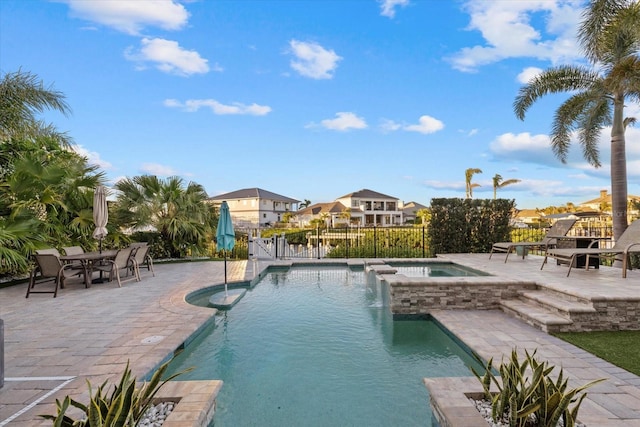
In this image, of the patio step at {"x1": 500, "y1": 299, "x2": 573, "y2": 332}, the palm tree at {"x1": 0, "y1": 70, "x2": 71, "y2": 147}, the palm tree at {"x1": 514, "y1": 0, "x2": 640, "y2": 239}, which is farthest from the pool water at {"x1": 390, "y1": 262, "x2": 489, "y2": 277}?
the palm tree at {"x1": 0, "y1": 70, "x2": 71, "y2": 147}

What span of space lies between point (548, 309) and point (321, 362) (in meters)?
3.79

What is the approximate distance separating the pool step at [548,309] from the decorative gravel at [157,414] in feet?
15.9

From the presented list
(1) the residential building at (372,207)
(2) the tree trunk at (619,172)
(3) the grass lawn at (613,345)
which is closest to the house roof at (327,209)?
(1) the residential building at (372,207)

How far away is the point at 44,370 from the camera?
340 centimetres

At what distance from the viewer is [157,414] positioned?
2.44m

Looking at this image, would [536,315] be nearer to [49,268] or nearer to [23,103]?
[49,268]

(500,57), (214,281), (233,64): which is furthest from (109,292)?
(500,57)

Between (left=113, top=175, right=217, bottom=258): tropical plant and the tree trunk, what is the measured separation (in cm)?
1321

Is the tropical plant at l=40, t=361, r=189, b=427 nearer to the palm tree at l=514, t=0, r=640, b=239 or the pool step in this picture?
the pool step

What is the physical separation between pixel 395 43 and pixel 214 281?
11800 mm

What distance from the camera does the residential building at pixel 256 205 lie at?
5012 centimetres

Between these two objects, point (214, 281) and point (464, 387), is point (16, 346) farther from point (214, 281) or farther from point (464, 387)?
point (464, 387)

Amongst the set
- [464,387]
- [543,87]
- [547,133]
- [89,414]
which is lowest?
[464,387]

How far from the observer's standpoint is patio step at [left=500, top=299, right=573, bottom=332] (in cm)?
465
